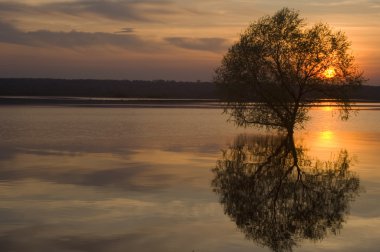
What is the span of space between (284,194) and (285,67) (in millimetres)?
26286

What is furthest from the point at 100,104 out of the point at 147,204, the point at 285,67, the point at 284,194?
the point at 147,204

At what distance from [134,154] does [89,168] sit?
6565mm

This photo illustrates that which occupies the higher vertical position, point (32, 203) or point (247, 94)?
point (247, 94)

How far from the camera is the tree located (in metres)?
45.9

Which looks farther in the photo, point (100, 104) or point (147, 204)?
point (100, 104)

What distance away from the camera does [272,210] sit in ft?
60.3

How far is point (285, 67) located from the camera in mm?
46062

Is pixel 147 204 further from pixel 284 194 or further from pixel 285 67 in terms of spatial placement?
pixel 285 67

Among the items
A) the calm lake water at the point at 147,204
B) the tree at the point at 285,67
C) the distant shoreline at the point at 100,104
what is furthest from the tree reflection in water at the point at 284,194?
the distant shoreline at the point at 100,104

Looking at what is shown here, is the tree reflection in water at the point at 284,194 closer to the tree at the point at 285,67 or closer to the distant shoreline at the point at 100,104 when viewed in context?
the tree at the point at 285,67

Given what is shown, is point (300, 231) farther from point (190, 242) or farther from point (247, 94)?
point (247, 94)

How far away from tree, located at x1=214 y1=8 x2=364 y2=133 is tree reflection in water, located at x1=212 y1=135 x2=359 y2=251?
13.1m

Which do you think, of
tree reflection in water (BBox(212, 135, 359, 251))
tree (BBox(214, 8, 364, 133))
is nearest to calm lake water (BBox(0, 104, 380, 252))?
tree reflection in water (BBox(212, 135, 359, 251))

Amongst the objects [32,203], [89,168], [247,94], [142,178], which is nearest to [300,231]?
[32,203]
